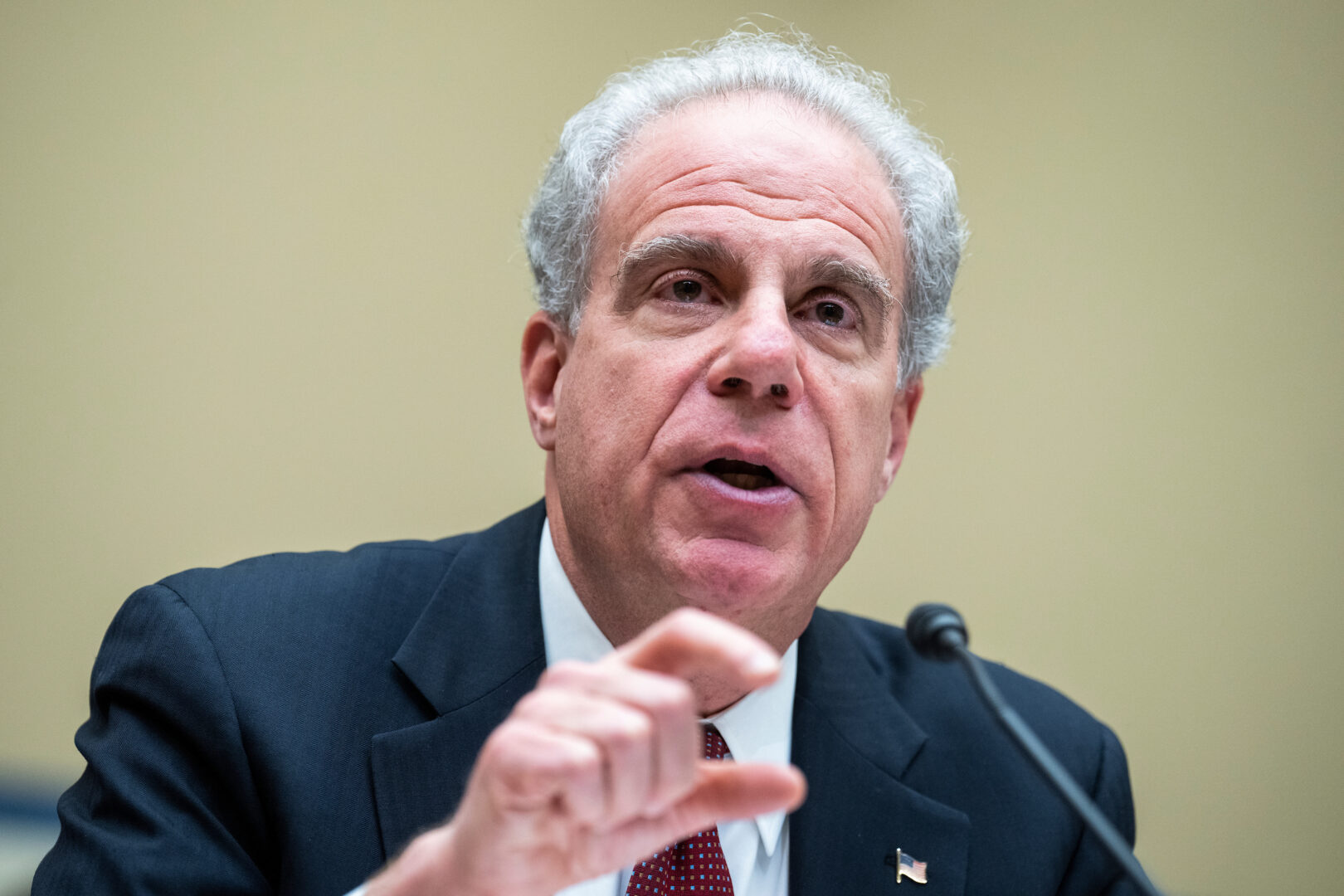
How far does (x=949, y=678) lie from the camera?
186 cm

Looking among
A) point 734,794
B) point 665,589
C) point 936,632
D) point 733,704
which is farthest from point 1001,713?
point 733,704

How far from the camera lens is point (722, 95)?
161 centimetres

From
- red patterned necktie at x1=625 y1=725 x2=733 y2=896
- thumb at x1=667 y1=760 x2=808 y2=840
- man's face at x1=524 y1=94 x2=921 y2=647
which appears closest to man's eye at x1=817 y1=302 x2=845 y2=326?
man's face at x1=524 y1=94 x2=921 y2=647

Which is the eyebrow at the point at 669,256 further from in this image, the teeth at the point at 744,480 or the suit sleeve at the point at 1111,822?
the suit sleeve at the point at 1111,822

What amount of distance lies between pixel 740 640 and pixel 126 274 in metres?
1.95

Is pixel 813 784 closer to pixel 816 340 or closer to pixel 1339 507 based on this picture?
pixel 816 340

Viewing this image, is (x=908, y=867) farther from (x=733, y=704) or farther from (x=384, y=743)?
(x=384, y=743)

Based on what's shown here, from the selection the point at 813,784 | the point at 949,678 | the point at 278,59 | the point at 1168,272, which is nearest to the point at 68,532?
the point at 278,59

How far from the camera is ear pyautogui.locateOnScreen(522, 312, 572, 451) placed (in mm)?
1629

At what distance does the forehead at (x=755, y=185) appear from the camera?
4.76ft

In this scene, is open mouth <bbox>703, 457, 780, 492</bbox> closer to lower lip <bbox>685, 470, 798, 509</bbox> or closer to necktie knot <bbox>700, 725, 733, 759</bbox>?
lower lip <bbox>685, 470, 798, 509</bbox>

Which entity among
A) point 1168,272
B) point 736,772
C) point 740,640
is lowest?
point 736,772

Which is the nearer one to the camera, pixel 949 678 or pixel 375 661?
pixel 375 661

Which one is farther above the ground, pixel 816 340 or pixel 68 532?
pixel 816 340
